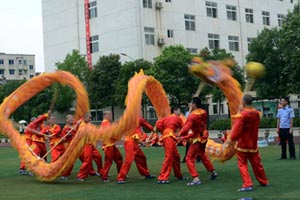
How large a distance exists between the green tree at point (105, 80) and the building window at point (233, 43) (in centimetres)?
1520

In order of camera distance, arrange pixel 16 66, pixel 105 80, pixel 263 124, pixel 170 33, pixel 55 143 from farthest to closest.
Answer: pixel 16 66, pixel 170 33, pixel 105 80, pixel 263 124, pixel 55 143

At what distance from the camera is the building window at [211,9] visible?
48.9 m

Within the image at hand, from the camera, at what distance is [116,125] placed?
10812 millimetres

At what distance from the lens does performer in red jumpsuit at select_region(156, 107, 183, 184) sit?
11.1 metres

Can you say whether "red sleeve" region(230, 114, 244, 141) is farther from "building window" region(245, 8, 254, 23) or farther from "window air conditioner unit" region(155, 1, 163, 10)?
"building window" region(245, 8, 254, 23)

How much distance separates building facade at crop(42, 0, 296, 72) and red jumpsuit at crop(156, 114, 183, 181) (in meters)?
32.1

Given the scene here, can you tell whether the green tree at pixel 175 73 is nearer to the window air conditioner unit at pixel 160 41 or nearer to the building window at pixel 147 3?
the window air conditioner unit at pixel 160 41

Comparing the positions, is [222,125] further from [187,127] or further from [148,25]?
[187,127]

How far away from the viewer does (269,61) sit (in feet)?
103

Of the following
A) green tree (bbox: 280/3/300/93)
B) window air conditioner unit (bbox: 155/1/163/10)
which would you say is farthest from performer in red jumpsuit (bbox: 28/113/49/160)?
window air conditioner unit (bbox: 155/1/163/10)

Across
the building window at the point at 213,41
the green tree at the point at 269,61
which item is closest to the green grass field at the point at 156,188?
the green tree at the point at 269,61

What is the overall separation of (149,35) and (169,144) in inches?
1343

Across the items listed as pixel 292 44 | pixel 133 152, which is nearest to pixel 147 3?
pixel 292 44

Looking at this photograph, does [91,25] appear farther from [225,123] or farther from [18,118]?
[225,123]
